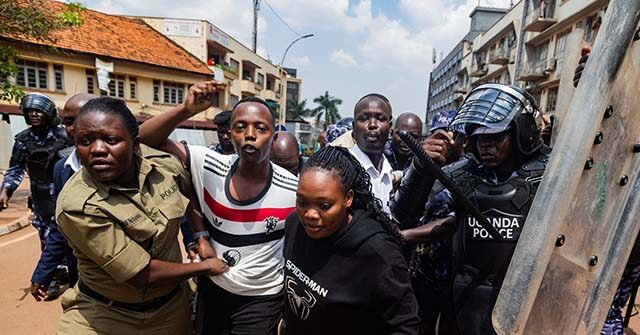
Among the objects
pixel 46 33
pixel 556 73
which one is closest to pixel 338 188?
pixel 46 33

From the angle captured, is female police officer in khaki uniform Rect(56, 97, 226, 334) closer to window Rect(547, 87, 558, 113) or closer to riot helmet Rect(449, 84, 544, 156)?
riot helmet Rect(449, 84, 544, 156)

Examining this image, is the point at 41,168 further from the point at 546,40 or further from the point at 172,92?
the point at 546,40

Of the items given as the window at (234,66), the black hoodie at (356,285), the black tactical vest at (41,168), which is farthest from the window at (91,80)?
the black hoodie at (356,285)

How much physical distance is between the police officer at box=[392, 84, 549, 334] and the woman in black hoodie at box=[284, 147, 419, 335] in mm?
401

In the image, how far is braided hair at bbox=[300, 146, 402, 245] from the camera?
1460mm

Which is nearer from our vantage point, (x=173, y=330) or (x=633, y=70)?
(x=633, y=70)

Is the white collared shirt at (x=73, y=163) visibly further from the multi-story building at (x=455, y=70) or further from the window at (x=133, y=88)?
the multi-story building at (x=455, y=70)

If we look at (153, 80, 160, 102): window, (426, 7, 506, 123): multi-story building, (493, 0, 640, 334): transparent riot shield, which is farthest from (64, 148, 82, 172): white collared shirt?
(426, 7, 506, 123): multi-story building

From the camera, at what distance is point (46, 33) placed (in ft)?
19.4

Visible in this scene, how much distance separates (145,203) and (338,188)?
89cm

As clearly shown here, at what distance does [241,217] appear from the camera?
6.11 ft

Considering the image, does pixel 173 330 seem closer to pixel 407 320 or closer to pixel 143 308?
pixel 143 308

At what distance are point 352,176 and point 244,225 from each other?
26.8 inches

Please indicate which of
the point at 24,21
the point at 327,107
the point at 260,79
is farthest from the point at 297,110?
the point at 24,21
